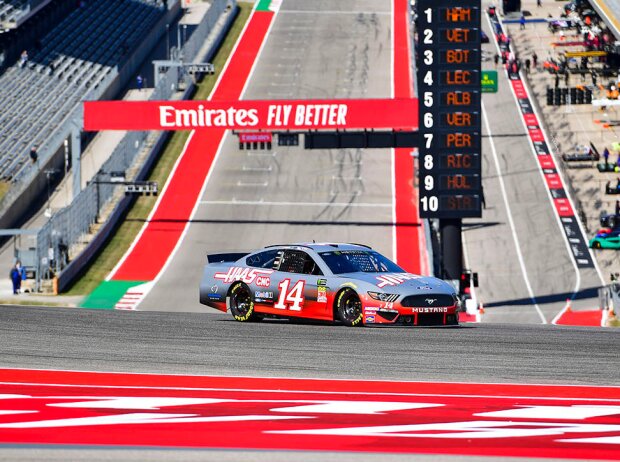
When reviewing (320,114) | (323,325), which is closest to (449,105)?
(320,114)

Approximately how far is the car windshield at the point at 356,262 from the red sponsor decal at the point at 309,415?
805 cm

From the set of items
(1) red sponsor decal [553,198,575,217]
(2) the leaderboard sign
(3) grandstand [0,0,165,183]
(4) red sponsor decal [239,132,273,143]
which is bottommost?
(1) red sponsor decal [553,198,575,217]

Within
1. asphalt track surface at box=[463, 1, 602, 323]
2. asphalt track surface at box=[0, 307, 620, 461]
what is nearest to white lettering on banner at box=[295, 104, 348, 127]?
asphalt track surface at box=[463, 1, 602, 323]

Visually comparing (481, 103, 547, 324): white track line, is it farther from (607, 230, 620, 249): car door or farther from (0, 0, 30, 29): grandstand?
(0, 0, 30, 29): grandstand

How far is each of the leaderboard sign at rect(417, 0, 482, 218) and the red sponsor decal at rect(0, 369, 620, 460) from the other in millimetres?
26635

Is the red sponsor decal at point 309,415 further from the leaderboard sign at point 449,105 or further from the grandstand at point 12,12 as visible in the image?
the grandstand at point 12,12

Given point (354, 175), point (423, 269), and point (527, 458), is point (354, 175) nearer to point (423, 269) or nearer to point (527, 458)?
point (423, 269)

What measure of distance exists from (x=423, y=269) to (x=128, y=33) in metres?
44.3

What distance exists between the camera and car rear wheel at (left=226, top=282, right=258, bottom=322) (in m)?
21.5

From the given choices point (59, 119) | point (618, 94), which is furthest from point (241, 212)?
point (618, 94)

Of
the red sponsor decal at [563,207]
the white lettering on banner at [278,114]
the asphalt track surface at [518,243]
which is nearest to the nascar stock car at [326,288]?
the asphalt track surface at [518,243]

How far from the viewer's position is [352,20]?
293ft

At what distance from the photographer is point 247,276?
2145 centimetres

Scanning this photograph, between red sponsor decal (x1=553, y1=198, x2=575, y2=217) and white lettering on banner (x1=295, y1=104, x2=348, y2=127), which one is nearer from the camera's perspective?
white lettering on banner (x1=295, y1=104, x2=348, y2=127)
